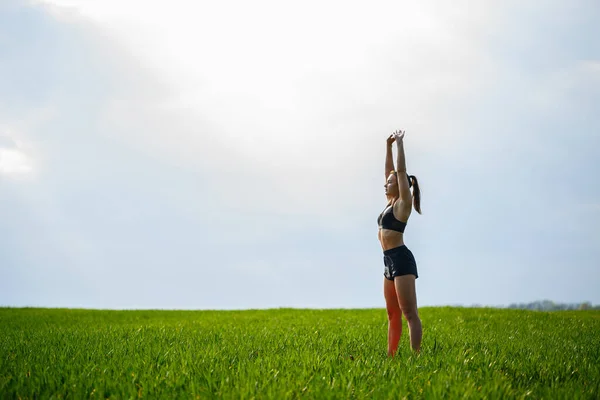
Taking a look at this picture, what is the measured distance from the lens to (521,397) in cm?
480

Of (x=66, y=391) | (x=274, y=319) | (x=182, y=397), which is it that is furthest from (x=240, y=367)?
(x=274, y=319)

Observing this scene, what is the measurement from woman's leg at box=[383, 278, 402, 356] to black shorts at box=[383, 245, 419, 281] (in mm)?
214

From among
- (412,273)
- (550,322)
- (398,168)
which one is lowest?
(550,322)

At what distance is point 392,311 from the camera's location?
7.41 m

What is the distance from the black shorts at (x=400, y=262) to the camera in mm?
6844

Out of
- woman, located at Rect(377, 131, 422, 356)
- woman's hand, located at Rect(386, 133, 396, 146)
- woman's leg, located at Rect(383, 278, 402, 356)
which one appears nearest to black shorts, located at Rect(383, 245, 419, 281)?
woman, located at Rect(377, 131, 422, 356)

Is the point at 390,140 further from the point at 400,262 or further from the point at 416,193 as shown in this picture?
the point at 400,262

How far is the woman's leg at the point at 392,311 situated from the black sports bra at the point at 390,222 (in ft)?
2.66

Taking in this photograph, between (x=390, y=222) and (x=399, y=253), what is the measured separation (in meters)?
0.46

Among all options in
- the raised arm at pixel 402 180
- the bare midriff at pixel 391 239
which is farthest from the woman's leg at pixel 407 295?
the raised arm at pixel 402 180

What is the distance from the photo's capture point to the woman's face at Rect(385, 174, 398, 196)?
7219 mm

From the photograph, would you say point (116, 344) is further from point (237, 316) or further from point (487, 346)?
point (237, 316)

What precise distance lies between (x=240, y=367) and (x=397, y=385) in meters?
1.97

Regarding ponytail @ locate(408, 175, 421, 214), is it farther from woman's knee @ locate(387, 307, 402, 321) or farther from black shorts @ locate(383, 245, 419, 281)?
woman's knee @ locate(387, 307, 402, 321)
